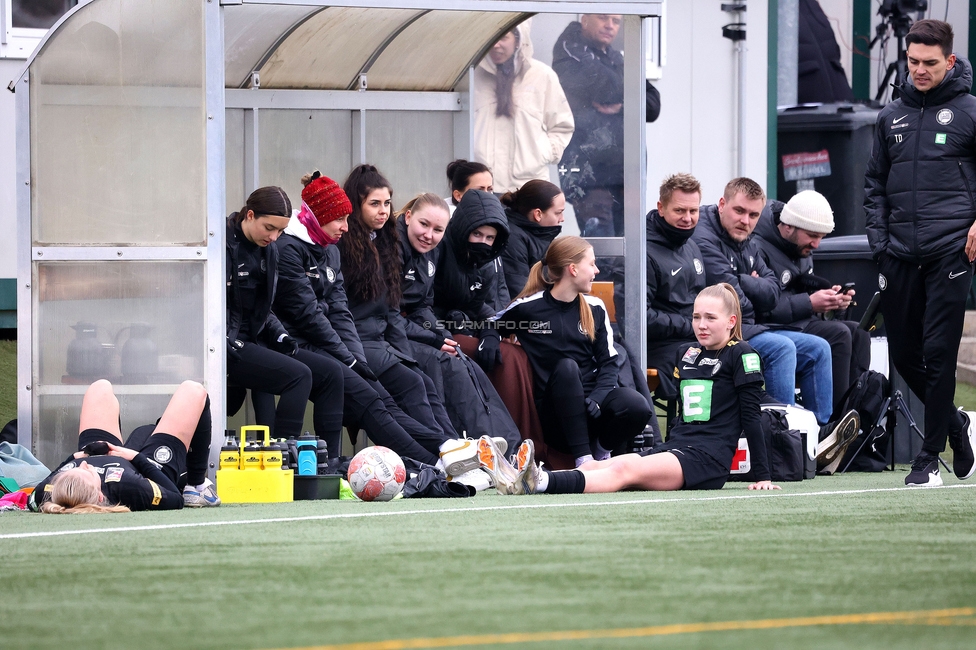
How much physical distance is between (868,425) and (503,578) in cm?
541

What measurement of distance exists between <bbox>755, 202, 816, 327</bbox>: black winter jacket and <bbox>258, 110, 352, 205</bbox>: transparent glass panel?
8.72ft

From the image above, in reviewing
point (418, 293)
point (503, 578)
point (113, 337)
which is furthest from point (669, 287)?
point (503, 578)

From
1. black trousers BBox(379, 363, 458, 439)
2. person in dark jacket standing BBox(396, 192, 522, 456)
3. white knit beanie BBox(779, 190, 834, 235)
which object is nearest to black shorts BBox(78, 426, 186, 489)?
black trousers BBox(379, 363, 458, 439)

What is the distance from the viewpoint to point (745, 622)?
2902mm

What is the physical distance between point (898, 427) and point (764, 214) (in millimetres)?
1532

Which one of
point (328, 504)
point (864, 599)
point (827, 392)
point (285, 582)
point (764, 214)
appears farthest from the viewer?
point (764, 214)

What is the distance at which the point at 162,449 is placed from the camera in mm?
6070

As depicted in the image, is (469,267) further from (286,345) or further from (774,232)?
(774,232)

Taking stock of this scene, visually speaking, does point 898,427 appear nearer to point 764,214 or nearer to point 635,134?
point 764,214

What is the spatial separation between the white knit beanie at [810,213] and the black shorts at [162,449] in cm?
438

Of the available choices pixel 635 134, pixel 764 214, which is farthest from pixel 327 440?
pixel 764 214

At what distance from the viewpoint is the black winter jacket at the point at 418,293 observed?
7977 mm

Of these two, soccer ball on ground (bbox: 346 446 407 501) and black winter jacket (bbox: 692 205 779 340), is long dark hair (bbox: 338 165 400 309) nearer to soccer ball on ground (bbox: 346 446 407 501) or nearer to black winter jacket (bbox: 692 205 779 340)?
soccer ball on ground (bbox: 346 446 407 501)

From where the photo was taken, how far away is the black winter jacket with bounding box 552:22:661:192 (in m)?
8.84
